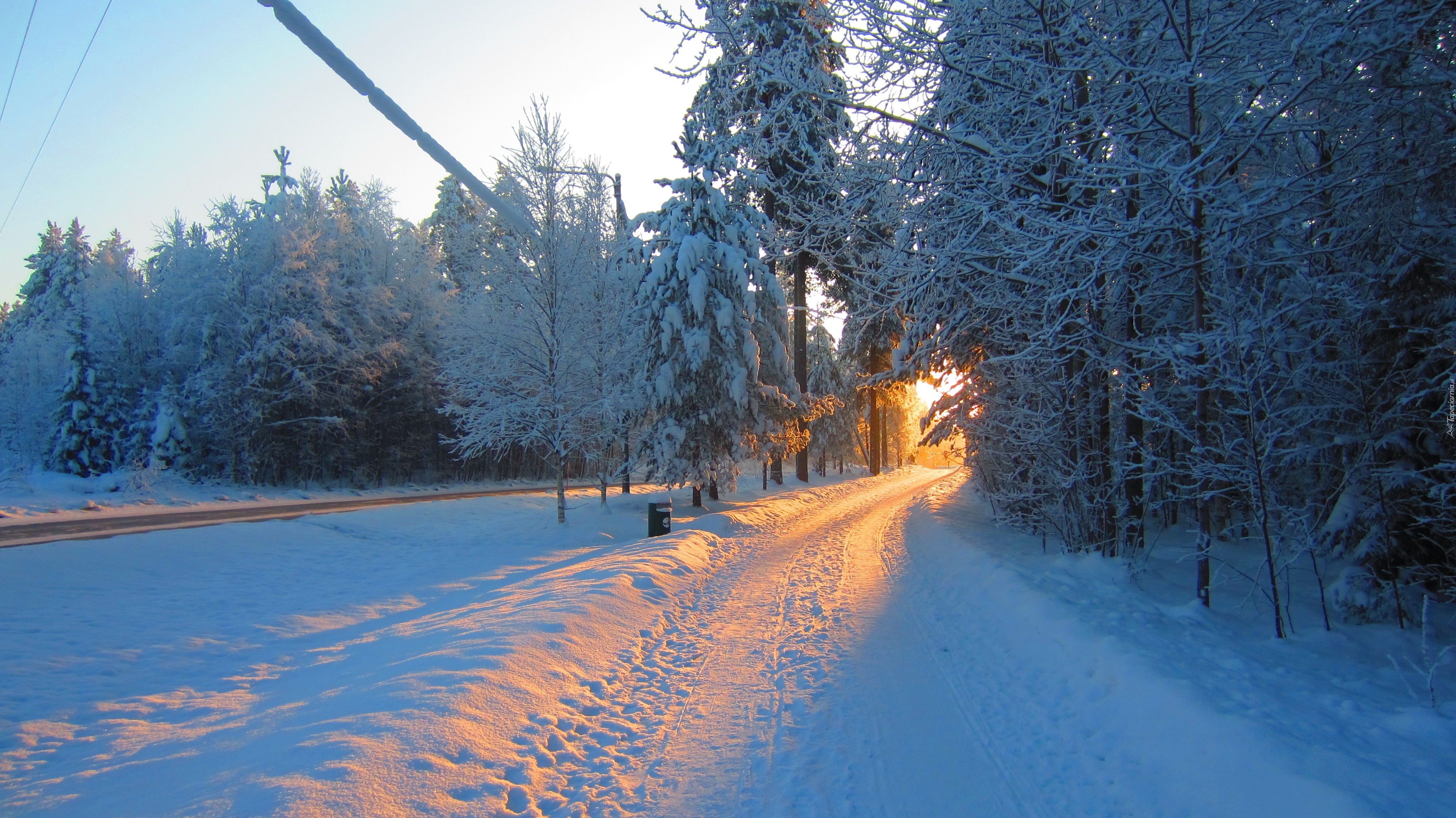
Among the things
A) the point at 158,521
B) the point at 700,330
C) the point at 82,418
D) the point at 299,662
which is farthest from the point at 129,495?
the point at 299,662

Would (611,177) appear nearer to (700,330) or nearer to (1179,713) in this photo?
(700,330)

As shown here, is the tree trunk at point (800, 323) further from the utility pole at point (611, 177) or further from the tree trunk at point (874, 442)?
the tree trunk at point (874, 442)

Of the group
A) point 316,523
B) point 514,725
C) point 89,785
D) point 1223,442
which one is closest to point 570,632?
point 514,725

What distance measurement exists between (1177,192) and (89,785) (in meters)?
7.73

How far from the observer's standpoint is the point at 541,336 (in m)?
16.1

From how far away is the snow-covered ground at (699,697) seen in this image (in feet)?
11.8

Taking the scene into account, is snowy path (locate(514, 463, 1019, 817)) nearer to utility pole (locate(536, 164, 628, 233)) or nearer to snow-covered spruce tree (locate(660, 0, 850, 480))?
snow-covered spruce tree (locate(660, 0, 850, 480))

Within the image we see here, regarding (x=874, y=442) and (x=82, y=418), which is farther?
(x=874, y=442)

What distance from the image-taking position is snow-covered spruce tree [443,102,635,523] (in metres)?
16.1

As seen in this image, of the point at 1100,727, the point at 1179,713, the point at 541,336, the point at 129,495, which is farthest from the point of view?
the point at 129,495

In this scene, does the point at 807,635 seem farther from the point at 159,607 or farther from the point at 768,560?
the point at 159,607

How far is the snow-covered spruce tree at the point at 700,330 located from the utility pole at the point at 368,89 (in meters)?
4.69

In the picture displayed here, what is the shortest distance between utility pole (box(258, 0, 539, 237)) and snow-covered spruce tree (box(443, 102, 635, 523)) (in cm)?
165

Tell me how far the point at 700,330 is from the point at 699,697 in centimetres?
1239
